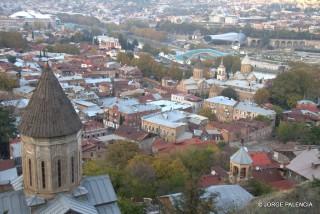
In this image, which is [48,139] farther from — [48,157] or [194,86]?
[194,86]

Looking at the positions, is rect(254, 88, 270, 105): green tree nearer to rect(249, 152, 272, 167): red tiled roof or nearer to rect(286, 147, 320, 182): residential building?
rect(249, 152, 272, 167): red tiled roof

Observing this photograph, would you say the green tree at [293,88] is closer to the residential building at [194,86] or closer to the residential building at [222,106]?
the residential building at [222,106]

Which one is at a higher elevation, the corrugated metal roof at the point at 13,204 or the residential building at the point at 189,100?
the corrugated metal roof at the point at 13,204

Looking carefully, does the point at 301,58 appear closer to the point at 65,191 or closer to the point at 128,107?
the point at 128,107

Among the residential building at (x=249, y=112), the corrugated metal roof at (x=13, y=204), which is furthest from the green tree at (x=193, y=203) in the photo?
the residential building at (x=249, y=112)

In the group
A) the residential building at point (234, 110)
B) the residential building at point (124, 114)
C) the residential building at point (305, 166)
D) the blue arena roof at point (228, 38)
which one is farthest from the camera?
the blue arena roof at point (228, 38)

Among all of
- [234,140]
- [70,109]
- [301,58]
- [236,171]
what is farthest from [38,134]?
[301,58]

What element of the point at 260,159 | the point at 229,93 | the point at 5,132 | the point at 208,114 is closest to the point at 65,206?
the point at 260,159
